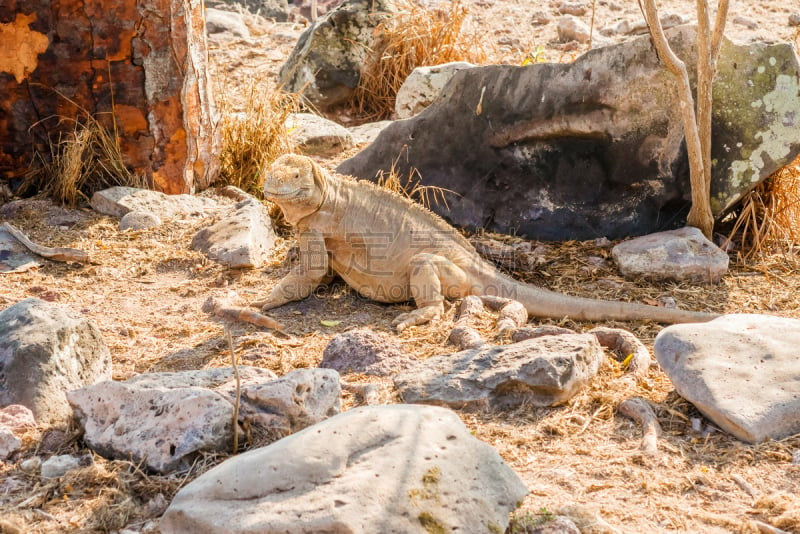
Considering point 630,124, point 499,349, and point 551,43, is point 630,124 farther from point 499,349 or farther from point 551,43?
point 551,43

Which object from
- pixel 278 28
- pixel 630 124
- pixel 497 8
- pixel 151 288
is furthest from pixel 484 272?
pixel 278 28

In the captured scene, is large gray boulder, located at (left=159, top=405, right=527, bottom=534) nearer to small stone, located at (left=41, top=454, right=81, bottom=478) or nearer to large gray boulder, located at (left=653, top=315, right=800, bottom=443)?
small stone, located at (left=41, top=454, right=81, bottom=478)

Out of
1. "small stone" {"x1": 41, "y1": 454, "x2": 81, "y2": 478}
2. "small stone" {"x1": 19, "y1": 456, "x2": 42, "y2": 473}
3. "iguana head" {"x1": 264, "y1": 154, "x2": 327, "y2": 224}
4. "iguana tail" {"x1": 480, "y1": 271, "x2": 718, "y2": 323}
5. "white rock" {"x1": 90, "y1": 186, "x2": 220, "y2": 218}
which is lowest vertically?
"white rock" {"x1": 90, "y1": 186, "x2": 220, "y2": 218}

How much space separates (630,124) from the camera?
19.2 feet

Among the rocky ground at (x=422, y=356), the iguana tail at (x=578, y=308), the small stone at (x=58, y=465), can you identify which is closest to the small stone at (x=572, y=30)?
the rocky ground at (x=422, y=356)

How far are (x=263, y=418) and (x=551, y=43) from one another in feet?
28.8

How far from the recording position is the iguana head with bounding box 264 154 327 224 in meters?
4.82

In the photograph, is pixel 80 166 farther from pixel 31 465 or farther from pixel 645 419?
pixel 645 419

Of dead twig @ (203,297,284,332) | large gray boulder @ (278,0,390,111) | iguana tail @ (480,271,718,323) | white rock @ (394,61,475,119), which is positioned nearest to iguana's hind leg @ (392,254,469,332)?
iguana tail @ (480,271,718,323)

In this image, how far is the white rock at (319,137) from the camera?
7.94 meters

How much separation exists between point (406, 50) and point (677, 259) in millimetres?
4855

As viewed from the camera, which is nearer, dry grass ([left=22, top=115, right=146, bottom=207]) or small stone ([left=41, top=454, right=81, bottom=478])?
small stone ([left=41, top=454, right=81, bottom=478])

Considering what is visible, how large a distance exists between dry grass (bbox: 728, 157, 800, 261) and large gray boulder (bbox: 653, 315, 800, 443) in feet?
7.12

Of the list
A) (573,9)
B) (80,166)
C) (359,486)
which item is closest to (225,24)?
(573,9)
